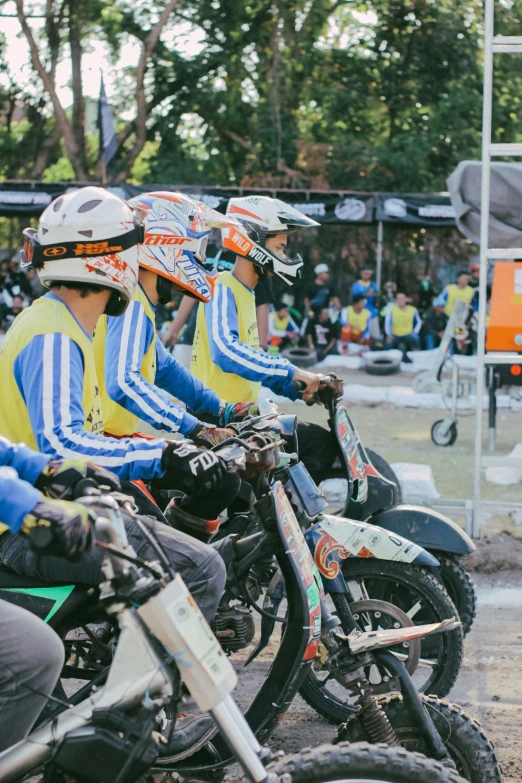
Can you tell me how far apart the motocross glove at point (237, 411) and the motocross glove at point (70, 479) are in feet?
6.58

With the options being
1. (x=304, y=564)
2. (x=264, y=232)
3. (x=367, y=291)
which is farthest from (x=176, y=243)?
(x=367, y=291)

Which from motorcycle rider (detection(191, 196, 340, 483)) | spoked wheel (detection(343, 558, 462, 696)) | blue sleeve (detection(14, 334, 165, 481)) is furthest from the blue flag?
blue sleeve (detection(14, 334, 165, 481))

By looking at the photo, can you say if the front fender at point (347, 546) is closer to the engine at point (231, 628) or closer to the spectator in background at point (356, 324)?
the engine at point (231, 628)

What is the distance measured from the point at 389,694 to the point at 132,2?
90.2 ft

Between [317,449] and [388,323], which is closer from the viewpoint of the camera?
[317,449]

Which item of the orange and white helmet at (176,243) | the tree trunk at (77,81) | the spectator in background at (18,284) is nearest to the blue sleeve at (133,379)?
the orange and white helmet at (176,243)

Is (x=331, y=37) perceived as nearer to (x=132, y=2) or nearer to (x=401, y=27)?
(x=401, y=27)

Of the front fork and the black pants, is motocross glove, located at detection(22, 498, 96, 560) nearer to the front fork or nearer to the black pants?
the front fork

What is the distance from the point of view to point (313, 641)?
136 inches

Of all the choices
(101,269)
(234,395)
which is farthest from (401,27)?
(101,269)

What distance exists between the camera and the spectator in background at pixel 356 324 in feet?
67.4

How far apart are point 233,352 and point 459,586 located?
1599 millimetres

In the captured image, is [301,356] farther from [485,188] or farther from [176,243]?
[176,243]

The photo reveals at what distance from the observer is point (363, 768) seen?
8.30 feet
